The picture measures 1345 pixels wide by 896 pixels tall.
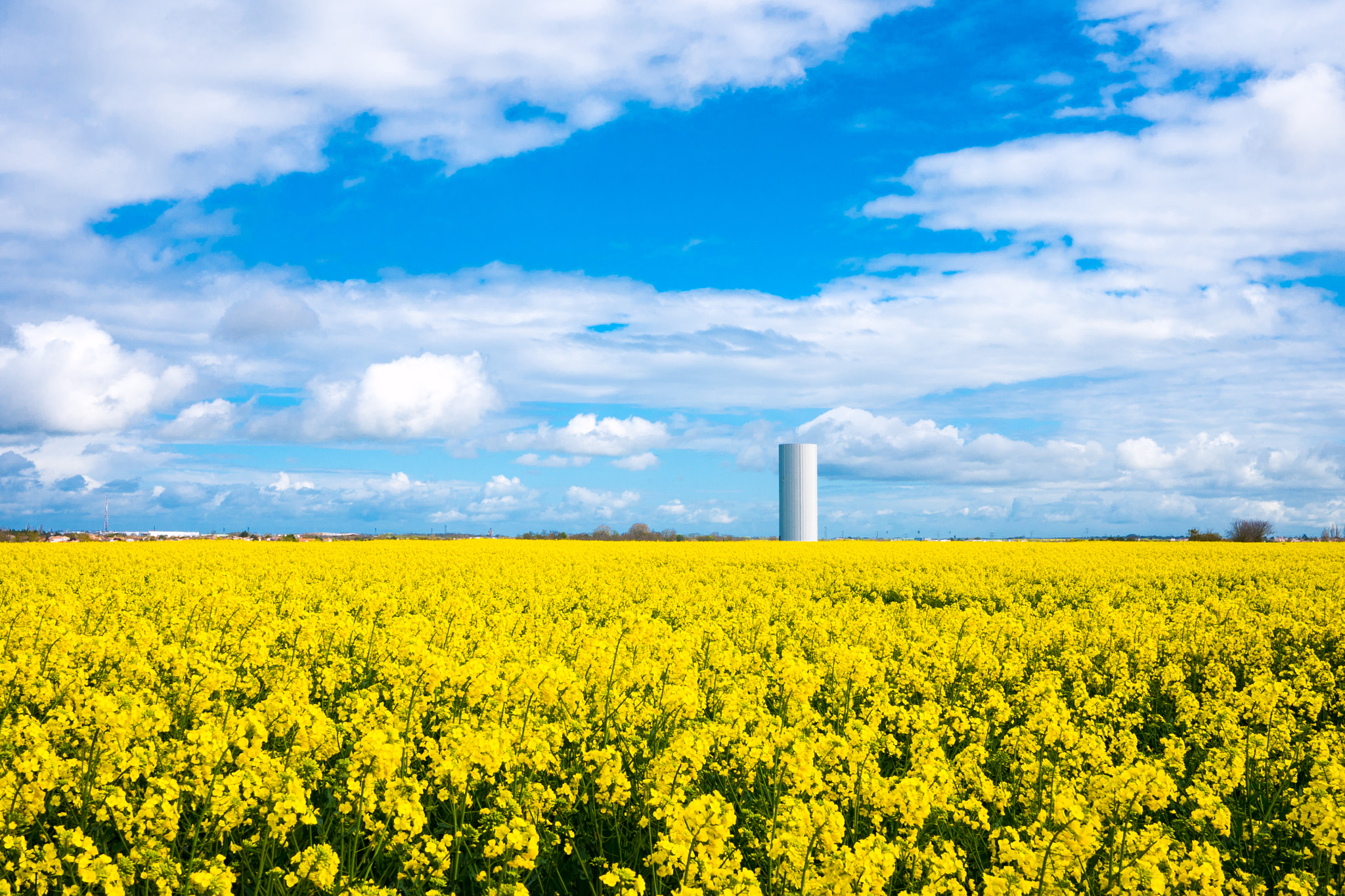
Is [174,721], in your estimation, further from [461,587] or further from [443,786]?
[461,587]

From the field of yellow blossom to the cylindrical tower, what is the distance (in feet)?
125

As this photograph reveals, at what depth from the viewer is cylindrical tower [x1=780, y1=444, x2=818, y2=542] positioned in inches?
1980

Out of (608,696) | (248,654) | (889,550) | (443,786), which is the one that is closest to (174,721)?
(248,654)

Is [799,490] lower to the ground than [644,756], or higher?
higher

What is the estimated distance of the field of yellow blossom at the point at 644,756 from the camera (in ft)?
12.7

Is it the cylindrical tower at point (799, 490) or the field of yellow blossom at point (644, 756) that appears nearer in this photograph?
the field of yellow blossom at point (644, 756)

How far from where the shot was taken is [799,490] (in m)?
50.6

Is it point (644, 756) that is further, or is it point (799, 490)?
point (799, 490)

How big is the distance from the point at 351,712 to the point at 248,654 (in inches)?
56.9

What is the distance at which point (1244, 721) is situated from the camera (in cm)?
853

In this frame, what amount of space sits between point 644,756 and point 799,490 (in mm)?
45475

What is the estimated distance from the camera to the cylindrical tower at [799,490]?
5028 centimetres

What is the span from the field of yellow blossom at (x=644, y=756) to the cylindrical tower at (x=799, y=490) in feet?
125

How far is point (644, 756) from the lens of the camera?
19.2ft
